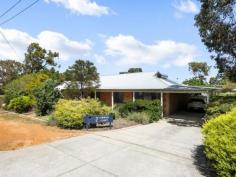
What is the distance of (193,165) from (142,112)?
1010 cm

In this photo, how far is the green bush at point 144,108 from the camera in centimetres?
1797

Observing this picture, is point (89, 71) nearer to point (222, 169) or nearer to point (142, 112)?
point (142, 112)

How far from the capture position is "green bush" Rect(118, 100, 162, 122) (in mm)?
17969

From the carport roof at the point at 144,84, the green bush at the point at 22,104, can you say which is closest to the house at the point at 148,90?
the carport roof at the point at 144,84

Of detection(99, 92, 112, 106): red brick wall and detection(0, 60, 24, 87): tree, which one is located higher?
detection(0, 60, 24, 87): tree

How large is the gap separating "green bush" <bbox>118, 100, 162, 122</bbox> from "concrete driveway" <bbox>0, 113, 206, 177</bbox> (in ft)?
21.6

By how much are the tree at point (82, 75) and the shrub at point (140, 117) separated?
6.67 m

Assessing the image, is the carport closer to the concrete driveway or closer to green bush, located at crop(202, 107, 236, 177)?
the concrete driveway

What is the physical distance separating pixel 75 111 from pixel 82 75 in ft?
24.8

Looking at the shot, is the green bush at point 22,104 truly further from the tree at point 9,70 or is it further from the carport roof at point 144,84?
the tree at point 9,70

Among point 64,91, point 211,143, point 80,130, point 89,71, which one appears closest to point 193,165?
point 211,143

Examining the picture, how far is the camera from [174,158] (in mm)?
8281

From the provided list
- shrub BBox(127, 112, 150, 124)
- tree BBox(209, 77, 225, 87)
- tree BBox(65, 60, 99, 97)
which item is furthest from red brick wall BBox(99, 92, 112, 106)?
tree BBox(209, 77, 225, 87)

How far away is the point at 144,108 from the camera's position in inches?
716
